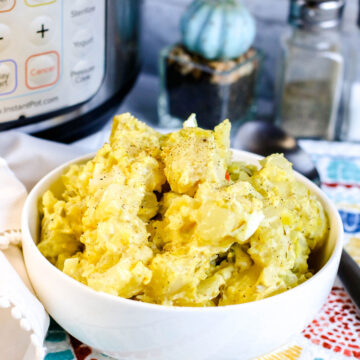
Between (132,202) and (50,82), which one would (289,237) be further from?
(50,82)

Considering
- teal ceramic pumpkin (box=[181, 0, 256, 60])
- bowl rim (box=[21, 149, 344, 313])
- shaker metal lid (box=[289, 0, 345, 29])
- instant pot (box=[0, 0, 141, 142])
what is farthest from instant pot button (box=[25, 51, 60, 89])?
shaker metal lid (box=[289, 0, 345, 29])

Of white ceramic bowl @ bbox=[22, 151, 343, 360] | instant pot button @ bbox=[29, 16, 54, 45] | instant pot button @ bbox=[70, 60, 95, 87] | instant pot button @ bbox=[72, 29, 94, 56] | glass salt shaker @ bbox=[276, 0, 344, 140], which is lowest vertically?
glass salt shaker @ bbox=[276, 0, 344, 140]

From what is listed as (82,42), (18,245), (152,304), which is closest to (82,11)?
(82,42)

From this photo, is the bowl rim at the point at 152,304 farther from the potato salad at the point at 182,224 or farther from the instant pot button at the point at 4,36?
the instant pot button at the point at 4,36

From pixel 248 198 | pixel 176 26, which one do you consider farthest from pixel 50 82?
pixel 176 26

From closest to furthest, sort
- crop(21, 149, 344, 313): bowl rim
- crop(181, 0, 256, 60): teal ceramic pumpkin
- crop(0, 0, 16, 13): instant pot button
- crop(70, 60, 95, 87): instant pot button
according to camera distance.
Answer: crop(21, 149, 344, 313): bowl rim < crop(0, 0, 16, 13): instant pot button < crop(70, 60, 95, 87): instant pot button < crop(181, 0, 256, 60): teal ceramic pumpkin

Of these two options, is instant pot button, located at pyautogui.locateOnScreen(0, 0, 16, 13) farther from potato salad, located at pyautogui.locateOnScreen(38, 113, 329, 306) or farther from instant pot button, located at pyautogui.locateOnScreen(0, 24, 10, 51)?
potato salad, located at pyautogui.locateOnScreen(38, 113, 329, 306)
